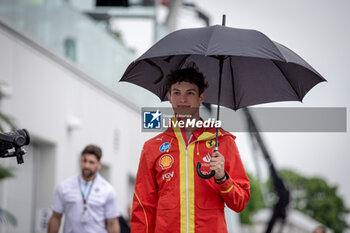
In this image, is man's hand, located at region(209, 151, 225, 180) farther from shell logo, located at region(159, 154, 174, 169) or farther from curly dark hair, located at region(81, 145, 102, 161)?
curly dark hair, located at region(81, 145, 102, 161)

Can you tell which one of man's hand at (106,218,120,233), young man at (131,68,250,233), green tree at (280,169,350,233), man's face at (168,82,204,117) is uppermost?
man's face at (168,82,204,117)

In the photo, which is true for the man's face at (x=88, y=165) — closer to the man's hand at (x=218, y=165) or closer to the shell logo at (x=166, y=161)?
the shell logo at (x=166, y=161)

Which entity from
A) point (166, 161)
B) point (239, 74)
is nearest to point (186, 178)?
point (166, 161)

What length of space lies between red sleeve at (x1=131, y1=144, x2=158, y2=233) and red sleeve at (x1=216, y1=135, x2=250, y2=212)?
496 mm

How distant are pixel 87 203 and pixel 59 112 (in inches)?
327

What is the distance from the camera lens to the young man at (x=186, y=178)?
464 cm

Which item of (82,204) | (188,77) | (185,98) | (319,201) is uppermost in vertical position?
(188,77)

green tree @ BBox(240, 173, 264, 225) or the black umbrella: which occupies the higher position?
the black umbrella

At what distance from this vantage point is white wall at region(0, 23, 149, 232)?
13492mm

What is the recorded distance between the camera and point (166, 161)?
4.80 m

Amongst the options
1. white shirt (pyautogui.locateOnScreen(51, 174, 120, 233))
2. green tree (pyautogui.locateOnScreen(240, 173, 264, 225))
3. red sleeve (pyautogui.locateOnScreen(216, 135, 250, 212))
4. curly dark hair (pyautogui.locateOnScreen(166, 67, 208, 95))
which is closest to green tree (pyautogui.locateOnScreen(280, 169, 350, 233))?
green tree (pyautogui.locateOnScreen(240, 173, 264, 225))

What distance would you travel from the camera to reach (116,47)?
1956cm

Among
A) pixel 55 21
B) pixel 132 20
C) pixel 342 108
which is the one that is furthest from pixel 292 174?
pixel 342 108

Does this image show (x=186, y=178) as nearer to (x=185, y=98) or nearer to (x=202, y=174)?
(x=202, y=174)
